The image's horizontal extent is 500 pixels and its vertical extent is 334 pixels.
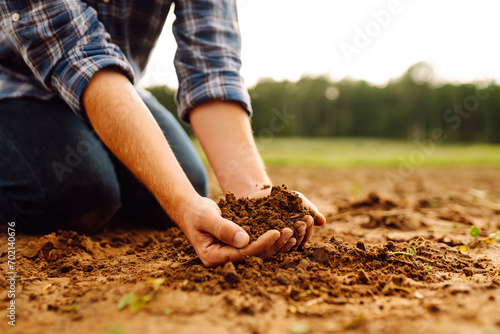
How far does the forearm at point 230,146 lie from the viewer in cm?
185

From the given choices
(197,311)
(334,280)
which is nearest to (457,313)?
(334,280)

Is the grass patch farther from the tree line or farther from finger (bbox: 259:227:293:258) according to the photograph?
the tree line

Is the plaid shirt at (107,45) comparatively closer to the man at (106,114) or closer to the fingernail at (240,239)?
the man at (106,114)

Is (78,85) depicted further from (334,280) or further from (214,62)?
(334,280)

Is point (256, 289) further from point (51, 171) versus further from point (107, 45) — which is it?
point (51, 171)

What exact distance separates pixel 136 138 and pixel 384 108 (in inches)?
1676

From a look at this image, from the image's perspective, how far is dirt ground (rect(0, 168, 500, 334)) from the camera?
101 centimetres

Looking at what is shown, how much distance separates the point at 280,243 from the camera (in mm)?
1395

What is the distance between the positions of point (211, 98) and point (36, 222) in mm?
1208

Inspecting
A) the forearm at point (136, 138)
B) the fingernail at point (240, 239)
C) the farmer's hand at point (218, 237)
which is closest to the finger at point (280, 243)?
the farmer's hand at point (218, 237)

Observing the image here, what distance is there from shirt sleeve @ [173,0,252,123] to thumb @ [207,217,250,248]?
841 mm

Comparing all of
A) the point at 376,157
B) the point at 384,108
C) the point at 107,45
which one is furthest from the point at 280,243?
the point at 384,108

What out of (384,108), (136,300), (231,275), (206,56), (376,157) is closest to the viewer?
(136,300)

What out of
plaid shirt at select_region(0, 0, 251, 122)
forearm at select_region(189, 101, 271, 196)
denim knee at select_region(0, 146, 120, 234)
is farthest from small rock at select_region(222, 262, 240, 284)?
denim knee at select_region(0, 146, 120, 234)
